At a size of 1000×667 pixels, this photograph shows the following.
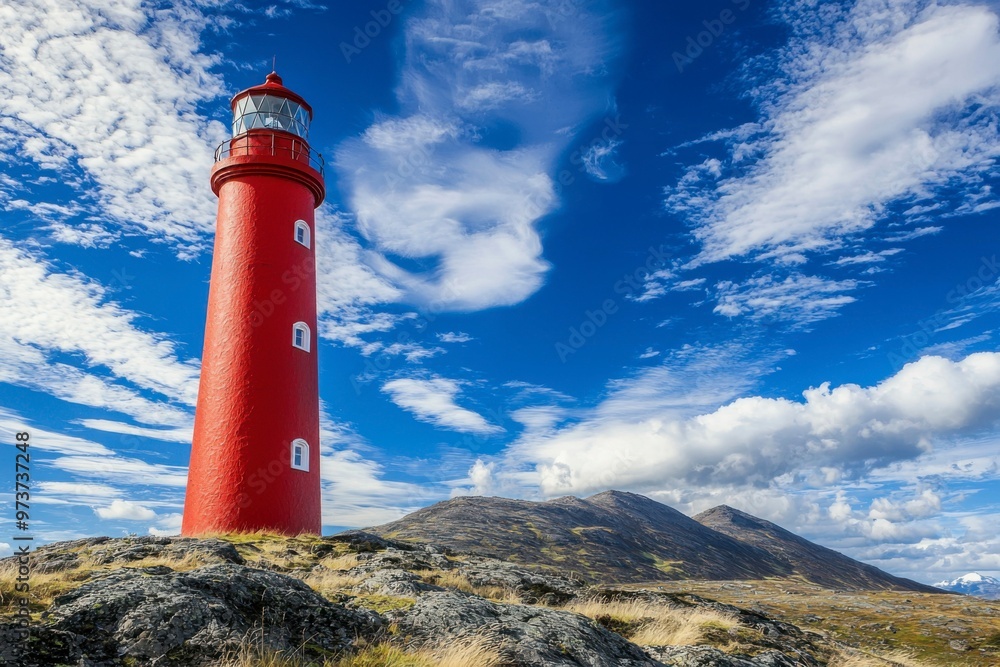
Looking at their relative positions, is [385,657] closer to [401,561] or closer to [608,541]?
[401,561]

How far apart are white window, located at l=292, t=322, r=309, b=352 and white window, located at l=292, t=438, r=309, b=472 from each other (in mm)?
3588

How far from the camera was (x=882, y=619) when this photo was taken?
56969mm

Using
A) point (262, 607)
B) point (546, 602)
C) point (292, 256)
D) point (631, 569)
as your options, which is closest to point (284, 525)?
point (292, 256)

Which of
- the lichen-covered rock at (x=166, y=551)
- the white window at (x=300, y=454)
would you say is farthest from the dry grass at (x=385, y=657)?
the white window at (x=300, y=454)

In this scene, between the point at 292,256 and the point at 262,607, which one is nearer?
the point at 262,607

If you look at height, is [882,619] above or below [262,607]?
below

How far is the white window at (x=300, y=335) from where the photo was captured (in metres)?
23.9

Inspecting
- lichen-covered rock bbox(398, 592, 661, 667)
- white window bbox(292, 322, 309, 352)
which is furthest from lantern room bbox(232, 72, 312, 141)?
lichen-covered rock bbox(398, 592, 661, 667)

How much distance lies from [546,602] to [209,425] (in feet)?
48.3

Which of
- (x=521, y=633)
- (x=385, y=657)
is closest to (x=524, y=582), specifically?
(x=521, y=633)

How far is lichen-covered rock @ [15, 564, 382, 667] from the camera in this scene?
596 cm

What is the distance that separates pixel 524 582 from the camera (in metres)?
15.7

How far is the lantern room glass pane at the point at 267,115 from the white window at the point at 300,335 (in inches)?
339

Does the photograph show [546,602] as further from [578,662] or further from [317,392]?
[317,392]
